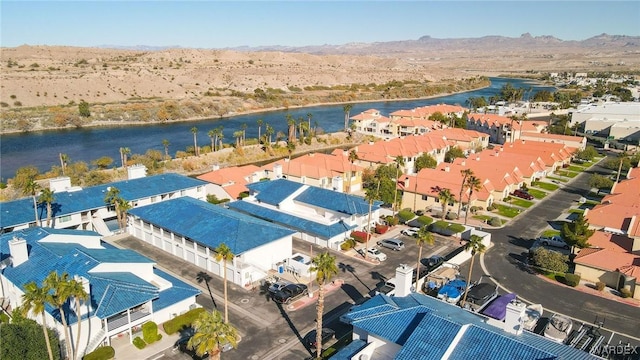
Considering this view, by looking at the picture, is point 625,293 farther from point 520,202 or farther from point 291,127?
point 291,127

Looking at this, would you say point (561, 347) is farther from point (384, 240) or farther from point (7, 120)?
point (7, 120)

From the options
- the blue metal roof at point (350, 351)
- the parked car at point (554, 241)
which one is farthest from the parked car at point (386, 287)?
the parked car at point (554, 241)

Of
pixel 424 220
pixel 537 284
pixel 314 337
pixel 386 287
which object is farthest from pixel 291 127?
pixel 314 337

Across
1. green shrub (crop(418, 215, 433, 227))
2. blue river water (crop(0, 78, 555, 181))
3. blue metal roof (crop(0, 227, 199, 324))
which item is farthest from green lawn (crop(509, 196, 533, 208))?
blue river water (crop(0, 78, 555, 181))

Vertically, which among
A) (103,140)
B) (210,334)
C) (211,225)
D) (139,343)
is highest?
(210,334)

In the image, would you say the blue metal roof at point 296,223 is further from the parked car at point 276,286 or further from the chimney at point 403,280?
the chimney at point 403,280

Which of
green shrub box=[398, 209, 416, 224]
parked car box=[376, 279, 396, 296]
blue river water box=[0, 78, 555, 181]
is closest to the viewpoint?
parked car box=[376, 279, 396, 296]

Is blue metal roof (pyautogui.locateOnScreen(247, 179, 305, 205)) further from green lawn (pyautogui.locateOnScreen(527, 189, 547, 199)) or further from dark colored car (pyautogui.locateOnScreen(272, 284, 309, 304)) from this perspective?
green lawn (pyautogui.locateOnScreen(527, 189, 547, 199))
